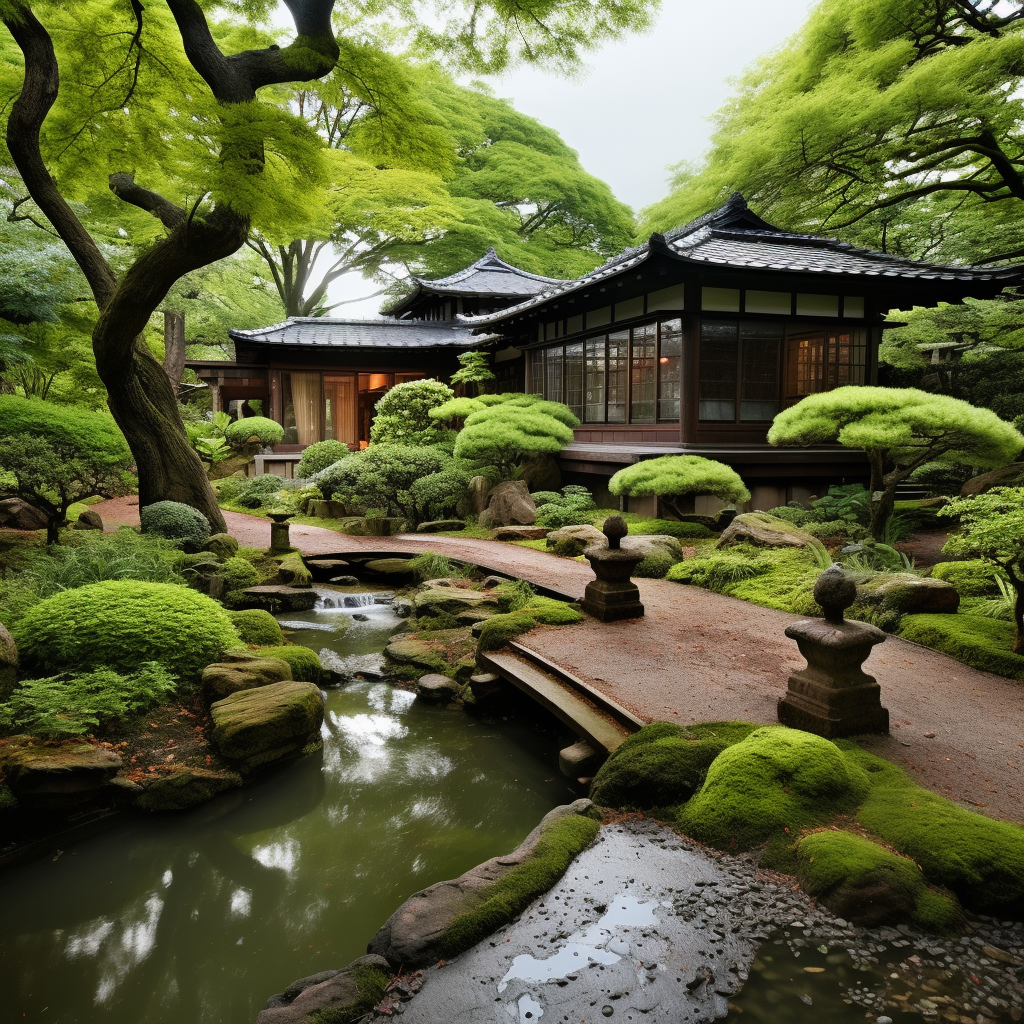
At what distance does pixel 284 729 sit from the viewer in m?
5.16

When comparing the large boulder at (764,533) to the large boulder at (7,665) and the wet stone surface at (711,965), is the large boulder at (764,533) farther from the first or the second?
the large boulder at (7,665)

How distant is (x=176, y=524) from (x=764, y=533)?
8537 mm

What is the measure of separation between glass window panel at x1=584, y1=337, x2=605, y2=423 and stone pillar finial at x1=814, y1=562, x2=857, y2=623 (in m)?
10.8

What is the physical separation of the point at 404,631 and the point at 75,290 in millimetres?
8305

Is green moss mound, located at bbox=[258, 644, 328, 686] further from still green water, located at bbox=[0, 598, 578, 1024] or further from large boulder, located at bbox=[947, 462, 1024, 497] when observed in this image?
large boulder, located at bbox=[947, 462, 1024, 497]

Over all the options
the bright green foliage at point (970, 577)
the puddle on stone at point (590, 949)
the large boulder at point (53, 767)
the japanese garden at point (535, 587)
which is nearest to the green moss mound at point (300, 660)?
the japanese garden at point (535, 587)

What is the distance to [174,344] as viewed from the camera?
2300 centimetres

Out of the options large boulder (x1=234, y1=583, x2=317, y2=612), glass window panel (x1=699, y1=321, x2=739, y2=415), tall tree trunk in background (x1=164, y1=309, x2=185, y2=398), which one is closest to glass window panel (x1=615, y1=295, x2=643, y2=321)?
glass window panel (x1=699, y1=321, x2=739, y2=415)

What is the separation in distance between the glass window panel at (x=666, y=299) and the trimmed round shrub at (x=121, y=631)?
9.90 meters

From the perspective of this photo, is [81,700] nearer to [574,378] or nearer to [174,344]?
[574,378]

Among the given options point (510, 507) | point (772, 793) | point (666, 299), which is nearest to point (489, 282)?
point (666, 299)

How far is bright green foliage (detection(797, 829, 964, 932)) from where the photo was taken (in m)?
2.77

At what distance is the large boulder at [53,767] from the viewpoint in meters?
4.16

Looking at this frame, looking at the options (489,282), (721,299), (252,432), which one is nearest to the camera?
(721,299)
